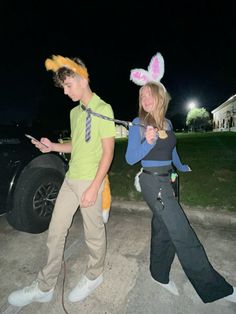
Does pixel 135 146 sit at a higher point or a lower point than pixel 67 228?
higher

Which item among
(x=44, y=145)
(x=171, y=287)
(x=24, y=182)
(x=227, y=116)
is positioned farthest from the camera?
(x=227, y=116)

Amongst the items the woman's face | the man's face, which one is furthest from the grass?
the man's face

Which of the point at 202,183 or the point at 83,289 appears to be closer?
the point at 83,289

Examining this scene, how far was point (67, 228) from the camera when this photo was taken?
2357mm

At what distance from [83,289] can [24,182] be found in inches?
66.3

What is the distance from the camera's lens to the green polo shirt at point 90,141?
2127mm

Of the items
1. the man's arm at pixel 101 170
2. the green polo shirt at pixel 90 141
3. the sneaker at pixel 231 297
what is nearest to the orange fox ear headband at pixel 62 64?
the green polo shirt at pixel 90 141

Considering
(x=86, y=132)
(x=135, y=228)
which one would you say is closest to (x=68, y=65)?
(x=86, y=132)

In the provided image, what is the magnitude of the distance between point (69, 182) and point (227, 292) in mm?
1769

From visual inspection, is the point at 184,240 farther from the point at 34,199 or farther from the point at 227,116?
the point at 227,116

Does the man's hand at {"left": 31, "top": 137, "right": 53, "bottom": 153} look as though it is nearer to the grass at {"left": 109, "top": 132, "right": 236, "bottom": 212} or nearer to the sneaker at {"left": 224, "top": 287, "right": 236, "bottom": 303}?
the sneaker at {"left": 224, "top": 287, "right": 236, "bottom": 303}

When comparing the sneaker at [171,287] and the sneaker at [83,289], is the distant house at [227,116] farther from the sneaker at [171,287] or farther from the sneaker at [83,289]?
the sneaker at [83,289]

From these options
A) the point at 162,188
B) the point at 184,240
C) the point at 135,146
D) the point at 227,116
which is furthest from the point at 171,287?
the point at 227,116

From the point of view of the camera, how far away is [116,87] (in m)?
27.1
